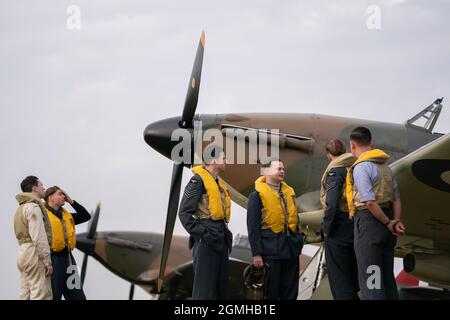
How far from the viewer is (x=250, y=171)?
1145cm

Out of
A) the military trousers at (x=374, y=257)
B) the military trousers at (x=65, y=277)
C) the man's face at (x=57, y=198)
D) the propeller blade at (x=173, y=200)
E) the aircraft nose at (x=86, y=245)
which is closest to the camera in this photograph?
the military trousers at (x=374, y=257)

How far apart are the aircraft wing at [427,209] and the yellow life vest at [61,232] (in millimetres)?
4007

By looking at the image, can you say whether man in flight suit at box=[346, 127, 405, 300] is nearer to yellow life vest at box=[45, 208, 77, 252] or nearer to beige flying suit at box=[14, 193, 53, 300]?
→ beige flying suit at box=[14, 193, 53, 300]

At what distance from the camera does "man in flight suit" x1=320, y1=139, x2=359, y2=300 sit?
6879mm

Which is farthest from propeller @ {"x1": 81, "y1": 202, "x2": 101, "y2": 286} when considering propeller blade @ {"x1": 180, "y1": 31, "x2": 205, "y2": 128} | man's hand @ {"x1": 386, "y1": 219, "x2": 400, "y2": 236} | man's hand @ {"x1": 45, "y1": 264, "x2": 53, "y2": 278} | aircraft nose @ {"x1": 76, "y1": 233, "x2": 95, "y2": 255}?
man's hand @ {"x1": 386, "y1": 219, "x2": 400, "y2": 236}

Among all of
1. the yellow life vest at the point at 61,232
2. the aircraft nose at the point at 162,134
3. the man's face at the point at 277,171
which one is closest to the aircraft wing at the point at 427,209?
the man's face at the point at 277,171

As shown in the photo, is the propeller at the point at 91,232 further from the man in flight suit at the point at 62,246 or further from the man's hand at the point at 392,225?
the man's hand at the point at 392,225

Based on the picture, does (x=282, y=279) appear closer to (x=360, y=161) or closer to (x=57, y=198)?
(x=360, y=161)

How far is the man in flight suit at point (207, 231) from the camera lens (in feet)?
A: 23.1

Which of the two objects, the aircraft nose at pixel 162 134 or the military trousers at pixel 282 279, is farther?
the aircraft nose at pixel 162 134

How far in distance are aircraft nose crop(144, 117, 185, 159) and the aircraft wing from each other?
3.68m

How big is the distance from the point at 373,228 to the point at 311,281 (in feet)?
18.6

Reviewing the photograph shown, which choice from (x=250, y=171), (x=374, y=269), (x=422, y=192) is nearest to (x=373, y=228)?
(x=374, y=269)
